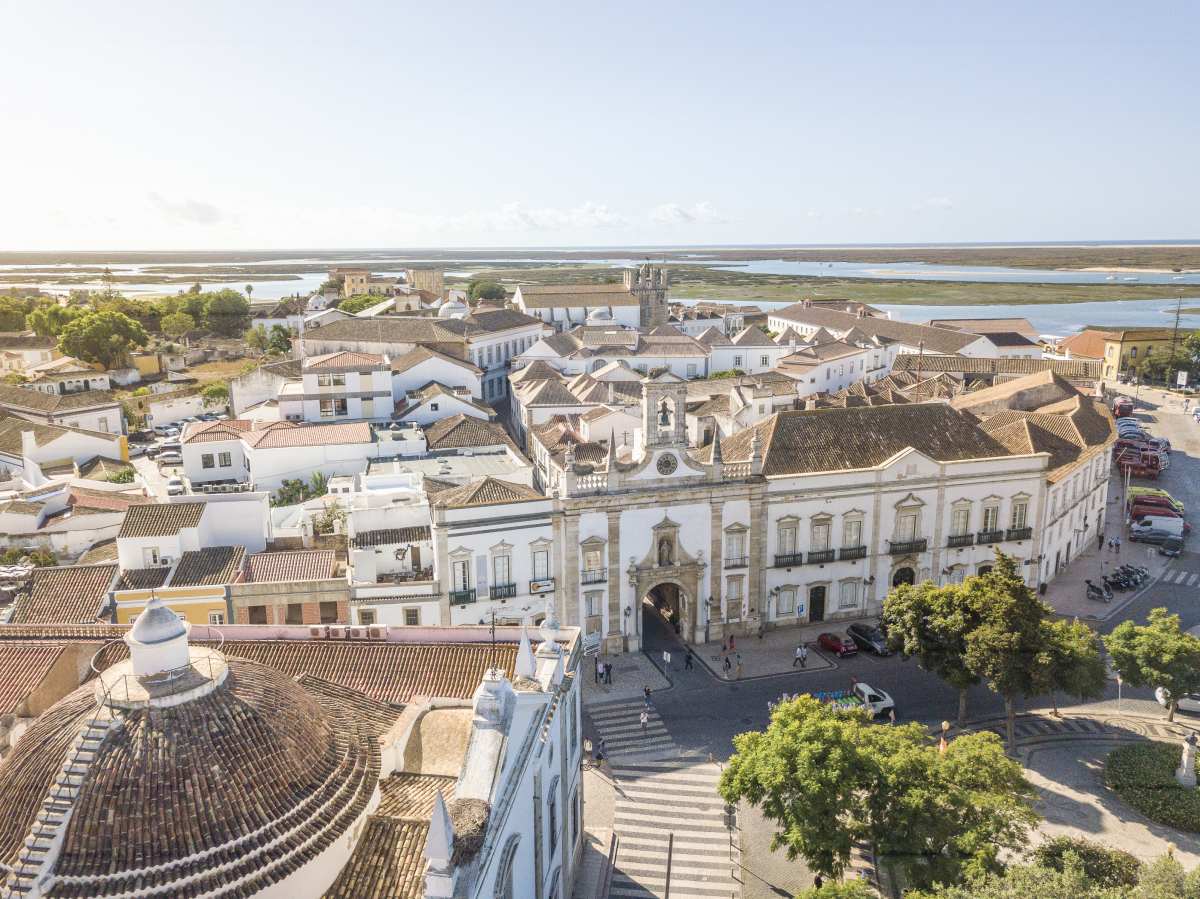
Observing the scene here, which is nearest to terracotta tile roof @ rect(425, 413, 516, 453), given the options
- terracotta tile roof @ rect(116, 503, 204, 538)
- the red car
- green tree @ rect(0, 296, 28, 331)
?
terracotta tile roof @ rect(116, 503, 204, 538)

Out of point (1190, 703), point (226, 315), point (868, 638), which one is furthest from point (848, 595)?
point (226, 315)

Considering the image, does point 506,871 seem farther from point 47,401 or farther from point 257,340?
point 257,340

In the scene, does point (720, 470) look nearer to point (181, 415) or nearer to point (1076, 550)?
point (1076, 550)

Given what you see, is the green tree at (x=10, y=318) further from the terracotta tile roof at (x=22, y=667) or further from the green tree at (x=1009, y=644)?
the green tree at (x=1009, y=644)

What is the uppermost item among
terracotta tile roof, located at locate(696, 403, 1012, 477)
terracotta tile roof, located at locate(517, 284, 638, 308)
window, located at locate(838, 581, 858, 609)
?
terracotta tile roof, located at locate(517, 284, 638, 308)

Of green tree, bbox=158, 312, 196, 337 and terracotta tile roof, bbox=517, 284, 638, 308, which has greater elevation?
terracotta tile roof, bbox=517, 284, 638, 308

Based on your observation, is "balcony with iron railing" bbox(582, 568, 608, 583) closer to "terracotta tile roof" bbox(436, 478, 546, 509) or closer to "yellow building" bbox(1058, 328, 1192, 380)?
"terracotta tile roof" bbox(436, 478, 546, 509)
